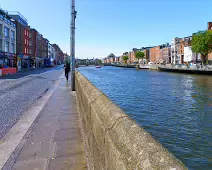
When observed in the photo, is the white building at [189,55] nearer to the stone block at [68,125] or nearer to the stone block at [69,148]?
the stone block at [68,125]

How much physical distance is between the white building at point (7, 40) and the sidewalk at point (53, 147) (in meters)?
43.6

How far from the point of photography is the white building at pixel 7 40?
149ft

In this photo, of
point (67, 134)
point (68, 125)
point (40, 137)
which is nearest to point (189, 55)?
point (68, 125)

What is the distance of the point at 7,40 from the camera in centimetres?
4944

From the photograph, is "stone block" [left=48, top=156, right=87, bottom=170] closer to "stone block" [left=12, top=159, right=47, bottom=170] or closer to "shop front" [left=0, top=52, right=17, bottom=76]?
"stone block" [left=12, top=159, right=47, bottom=170]

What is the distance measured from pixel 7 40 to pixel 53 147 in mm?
50638

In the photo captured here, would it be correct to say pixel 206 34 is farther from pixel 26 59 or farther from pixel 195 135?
pixel 195 135

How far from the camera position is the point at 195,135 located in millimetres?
8641

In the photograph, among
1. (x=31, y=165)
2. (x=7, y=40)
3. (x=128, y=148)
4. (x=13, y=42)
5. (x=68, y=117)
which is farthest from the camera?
(x=13, y=42)

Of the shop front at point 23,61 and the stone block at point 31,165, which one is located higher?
the shop front at point 23,61

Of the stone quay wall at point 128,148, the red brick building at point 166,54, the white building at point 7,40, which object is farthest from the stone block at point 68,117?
the red brick building at point 166,54

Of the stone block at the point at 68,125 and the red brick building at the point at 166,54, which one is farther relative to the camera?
the red brick building at the point at 166,54

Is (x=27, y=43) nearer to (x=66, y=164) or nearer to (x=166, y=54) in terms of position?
(x=66, y=164)

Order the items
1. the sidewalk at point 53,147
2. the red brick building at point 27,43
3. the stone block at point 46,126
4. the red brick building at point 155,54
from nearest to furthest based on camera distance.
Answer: the sidewalk at point 53,147, the stone block at point 46,126, the red brick building at point 27,43, the red brick building at point 155,54
